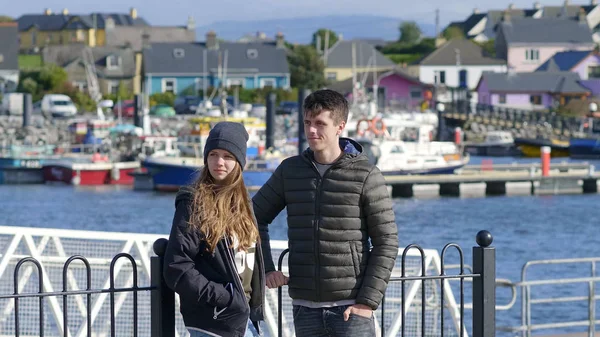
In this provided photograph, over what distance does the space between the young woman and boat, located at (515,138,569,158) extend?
226ft

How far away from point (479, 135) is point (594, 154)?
12.7 metres

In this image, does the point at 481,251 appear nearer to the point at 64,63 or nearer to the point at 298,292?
the point at 298,292

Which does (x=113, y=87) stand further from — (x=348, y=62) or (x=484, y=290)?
(x=484, y=290)

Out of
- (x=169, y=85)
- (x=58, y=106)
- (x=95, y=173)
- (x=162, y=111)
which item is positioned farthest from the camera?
(x=169, y=85)

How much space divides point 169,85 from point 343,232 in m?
91.1

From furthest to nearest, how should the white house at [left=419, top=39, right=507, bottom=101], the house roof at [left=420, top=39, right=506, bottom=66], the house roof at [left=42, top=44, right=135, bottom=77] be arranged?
1. the house roof at [left=420, top=39, right=506, bottom=66]
2. the white house at [left=419, top=39, right=507, bottom=101]
3. the house roof at [left=42, top=44, right=135, bottom=77]

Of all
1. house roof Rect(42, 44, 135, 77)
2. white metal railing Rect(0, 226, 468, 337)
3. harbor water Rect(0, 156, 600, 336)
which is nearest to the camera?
white metal railing Rect(0, 226, 468, 337)

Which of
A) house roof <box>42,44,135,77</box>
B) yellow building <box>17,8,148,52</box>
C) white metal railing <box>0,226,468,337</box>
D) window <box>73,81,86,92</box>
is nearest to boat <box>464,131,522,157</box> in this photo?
house roof <box>42,44,135,77</box>

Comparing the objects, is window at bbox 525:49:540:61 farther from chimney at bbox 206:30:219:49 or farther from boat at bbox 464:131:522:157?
boat at bbox 464:131:522:157

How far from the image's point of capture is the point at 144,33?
118m

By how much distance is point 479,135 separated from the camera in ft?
273

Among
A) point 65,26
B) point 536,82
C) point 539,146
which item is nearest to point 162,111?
point 539,146

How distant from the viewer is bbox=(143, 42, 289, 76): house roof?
95688mm

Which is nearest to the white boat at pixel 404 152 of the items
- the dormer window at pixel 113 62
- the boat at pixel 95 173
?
the boat at pixel 95 173
